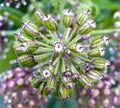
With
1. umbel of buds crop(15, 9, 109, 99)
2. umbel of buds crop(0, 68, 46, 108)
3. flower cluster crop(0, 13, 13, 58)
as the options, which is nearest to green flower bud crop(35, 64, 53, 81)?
umbel of buds crop(15, 9, 109, 99)

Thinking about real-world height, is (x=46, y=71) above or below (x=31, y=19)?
below

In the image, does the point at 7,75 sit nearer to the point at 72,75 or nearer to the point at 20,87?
the point at 20,87

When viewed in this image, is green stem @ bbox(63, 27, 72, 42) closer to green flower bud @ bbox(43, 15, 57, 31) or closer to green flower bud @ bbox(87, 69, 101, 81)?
green flower bud @ bbox(43, 15, 57, 31)

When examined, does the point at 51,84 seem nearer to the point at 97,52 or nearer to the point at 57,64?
the point at 57,64

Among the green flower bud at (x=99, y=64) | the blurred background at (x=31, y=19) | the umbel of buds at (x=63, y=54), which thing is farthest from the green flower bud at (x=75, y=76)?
the blurred background at (x=31, y=19)

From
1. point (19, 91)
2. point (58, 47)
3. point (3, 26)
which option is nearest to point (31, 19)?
point (3, 26)
